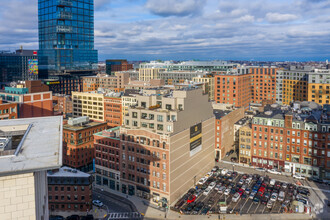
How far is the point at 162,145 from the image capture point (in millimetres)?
89625

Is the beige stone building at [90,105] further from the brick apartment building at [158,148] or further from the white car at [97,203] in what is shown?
the white car at [97,203]

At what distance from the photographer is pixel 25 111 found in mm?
130500

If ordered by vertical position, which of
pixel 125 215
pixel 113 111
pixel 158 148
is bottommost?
pixel 125 215

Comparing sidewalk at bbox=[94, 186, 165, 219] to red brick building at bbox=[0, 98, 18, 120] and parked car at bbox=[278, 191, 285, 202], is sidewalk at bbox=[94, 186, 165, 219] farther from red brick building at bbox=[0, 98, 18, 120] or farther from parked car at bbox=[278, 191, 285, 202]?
red brick building at bbox=[0, 98, 18, 120]

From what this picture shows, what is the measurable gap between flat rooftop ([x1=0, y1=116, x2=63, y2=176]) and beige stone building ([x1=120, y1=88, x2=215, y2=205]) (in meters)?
45.9

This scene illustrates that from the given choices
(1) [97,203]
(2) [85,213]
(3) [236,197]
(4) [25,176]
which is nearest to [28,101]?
(1) [97,203]

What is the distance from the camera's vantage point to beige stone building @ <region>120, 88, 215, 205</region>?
9062cm

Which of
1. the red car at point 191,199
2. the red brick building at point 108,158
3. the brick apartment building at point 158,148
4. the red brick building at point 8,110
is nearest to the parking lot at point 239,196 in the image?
the red car at point 191,199

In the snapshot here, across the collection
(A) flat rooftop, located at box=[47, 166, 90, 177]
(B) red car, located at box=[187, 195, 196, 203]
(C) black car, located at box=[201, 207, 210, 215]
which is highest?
(A) flat rooftop, located at box=[47, 166, 90, 177]

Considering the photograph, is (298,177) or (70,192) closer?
(70,192)

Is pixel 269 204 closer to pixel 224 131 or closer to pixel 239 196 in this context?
pixel 239 196

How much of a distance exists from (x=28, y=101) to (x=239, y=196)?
96062mm

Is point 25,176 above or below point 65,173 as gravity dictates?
above

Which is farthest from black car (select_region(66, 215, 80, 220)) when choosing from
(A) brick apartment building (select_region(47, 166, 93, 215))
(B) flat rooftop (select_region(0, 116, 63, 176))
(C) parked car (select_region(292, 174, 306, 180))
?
(C) parked car (select_region(292, 174, 306, 180))
